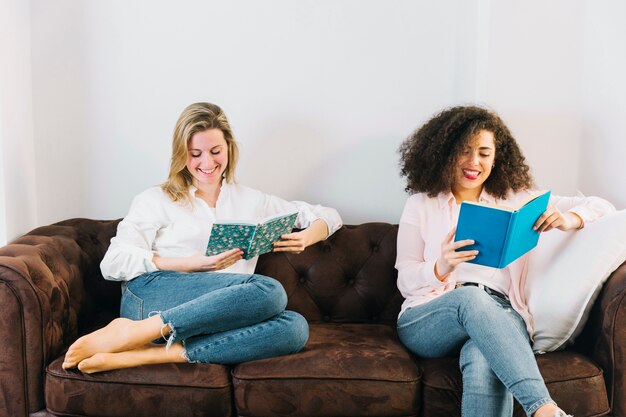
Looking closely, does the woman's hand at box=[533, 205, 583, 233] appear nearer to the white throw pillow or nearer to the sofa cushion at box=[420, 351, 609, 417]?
the white throw pillow

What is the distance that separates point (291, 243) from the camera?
2.34 metres

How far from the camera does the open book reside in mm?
2098

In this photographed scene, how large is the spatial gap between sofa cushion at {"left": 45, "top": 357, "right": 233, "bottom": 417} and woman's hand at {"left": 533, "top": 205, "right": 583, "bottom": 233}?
1.07 meters

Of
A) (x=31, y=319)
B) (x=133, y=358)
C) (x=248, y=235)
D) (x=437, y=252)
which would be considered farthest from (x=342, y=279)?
(x=31, y=319)

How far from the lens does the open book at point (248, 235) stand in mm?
2098

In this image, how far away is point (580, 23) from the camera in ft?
8.93

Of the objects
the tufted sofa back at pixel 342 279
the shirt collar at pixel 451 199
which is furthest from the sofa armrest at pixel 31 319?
the shirt collar at pixel 451 199

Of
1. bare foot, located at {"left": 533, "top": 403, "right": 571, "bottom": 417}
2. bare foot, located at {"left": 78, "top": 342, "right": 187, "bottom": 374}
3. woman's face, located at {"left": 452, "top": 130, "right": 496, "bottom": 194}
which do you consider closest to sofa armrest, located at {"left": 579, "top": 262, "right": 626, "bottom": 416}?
bare foot, located at {"left": 533, "top": 403, "right": 571, "bottom": 417}

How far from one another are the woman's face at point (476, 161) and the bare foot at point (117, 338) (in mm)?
1117

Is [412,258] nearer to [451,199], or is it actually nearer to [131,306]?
[451,199]

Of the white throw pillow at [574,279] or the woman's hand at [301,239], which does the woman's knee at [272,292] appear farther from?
the white throw pillow at [574,279]

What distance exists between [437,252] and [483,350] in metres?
0.47

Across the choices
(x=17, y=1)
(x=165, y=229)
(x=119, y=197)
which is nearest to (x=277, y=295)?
(x=165, y=229)

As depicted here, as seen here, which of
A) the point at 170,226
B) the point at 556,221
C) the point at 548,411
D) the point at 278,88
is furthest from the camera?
the point at 278,88
